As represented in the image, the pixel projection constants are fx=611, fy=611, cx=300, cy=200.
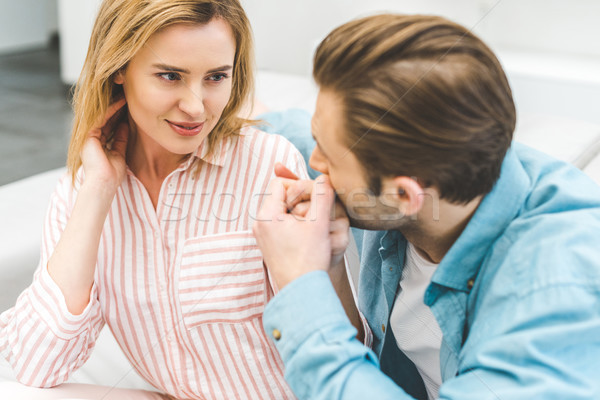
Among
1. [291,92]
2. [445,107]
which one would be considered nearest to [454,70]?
A: [445,107]

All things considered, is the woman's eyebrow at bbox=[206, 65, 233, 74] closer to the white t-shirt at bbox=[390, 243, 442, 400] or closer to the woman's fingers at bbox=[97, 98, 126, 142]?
the woman's fingers at bbox=[97, 98, 126, 142]

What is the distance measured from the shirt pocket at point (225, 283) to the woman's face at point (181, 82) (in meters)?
0.14

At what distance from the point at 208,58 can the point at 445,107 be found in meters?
0.32

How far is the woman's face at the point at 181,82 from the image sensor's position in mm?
757

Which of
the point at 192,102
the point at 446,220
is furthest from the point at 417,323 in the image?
the point at 192,102

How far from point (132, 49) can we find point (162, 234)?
0.84 ft

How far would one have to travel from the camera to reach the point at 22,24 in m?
4.54

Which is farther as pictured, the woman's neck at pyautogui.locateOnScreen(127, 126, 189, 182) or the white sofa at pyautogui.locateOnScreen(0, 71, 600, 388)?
the white sofa at pyautogui.locateOnScreen(0, 71, 600, 388)

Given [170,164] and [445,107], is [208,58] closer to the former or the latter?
[170,164]

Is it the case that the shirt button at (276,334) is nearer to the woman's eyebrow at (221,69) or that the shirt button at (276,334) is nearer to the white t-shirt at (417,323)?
the white t-shirt at (417,323)

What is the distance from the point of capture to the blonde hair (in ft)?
2.44

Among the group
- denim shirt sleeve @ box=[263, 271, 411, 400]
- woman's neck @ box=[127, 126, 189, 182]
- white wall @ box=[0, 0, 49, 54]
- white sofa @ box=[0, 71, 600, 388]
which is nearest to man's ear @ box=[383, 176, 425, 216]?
denim shirt sleeve @ box=[263, 271, 411, 400]

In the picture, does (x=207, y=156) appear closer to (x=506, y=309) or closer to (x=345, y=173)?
(x=345, y=173)

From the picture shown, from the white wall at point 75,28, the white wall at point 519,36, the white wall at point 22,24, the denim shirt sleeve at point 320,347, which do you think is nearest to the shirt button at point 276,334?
the denim shirt sleeve at point 320,347
